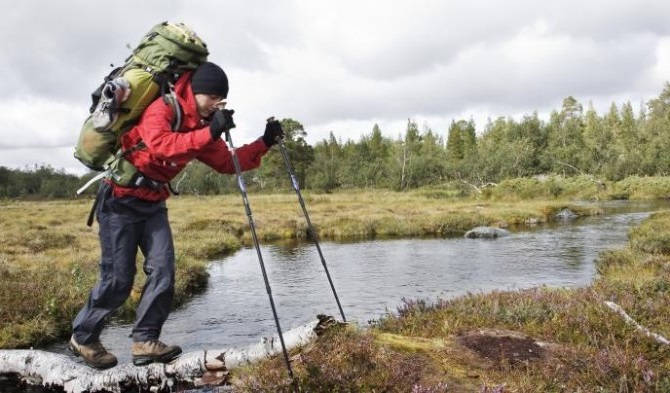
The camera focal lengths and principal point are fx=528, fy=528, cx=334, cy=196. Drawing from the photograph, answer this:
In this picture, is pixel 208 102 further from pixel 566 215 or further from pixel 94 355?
pixel 566 215

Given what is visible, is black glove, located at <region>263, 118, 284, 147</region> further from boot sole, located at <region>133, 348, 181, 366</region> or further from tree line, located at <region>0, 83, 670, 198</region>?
tree line, located at <region>0, 83, 670, 198</region>

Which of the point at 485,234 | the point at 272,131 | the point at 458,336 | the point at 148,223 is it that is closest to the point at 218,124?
the point at 272,131

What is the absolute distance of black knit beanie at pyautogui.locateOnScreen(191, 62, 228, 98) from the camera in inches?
217

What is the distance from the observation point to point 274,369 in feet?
17.3

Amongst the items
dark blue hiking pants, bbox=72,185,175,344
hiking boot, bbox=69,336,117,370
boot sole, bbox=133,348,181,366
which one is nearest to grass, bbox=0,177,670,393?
boot sole, bbox=133,348,181,366

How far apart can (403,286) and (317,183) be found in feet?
278

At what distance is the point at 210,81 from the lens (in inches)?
217

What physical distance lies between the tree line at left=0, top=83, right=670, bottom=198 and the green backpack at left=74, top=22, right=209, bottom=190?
2741 inches

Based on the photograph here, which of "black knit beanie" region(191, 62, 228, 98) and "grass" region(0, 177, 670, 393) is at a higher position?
"black knit beanie" region(191, 62, 228, 98)

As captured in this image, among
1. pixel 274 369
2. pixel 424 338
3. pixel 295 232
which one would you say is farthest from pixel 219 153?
pixel 295 232

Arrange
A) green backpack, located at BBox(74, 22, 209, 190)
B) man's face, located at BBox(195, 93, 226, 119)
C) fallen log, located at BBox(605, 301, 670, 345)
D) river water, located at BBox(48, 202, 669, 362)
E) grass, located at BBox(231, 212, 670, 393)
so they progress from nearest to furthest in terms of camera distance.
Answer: grass, located at BBox(231, 212, 670, 393) < green backpack, located at BBox(74, 22, 209, 190) < man's face, located at BBox(195, 93, 226, 119) < fallen log, located at BBox(605, 301, 670, 345) < river water, located at BBox(48, 202, 669, 362)

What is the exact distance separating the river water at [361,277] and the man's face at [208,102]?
4.20 meters

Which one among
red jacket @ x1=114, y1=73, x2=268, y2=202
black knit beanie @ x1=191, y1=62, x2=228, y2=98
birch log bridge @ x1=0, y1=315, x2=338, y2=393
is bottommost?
birch log bridge @ x1=0, y1=315, x2=338, y2=393

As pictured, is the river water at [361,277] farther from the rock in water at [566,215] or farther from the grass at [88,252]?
the rock in water at [566,215]
